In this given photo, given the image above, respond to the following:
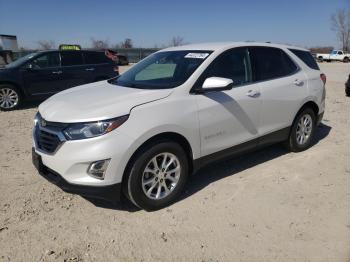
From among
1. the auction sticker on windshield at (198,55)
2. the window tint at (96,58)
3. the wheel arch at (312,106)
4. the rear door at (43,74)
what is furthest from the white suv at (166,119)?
the window tint at (96,58)

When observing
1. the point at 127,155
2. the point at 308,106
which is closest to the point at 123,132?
the point at 127,155

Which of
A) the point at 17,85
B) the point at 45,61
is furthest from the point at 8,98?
the point at 45,61

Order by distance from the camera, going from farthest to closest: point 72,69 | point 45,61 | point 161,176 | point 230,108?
1. point 72,69
2. point 45,61
3. point 230,108
4. point 161,176

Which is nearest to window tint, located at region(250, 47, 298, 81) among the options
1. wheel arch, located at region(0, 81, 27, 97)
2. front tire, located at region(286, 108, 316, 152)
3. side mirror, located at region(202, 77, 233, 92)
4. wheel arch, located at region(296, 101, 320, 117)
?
wheel arch, located at region(296, 101, 320, 117)

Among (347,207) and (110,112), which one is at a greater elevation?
(110,112)

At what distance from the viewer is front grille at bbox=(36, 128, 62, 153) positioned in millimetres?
3529

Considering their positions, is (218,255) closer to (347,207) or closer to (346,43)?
(347,207)

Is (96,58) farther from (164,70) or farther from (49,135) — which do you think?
(49,135)

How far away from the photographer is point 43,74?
10016mm

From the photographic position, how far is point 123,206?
3992mm

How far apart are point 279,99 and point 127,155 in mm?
2554

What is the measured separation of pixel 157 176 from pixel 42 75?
24.4 ft

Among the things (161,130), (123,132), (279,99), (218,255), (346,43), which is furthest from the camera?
(346,43)

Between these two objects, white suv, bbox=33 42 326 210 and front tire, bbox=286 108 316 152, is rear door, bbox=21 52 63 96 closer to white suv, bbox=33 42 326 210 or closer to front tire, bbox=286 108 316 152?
white suv, bbox=33 42 326 210
